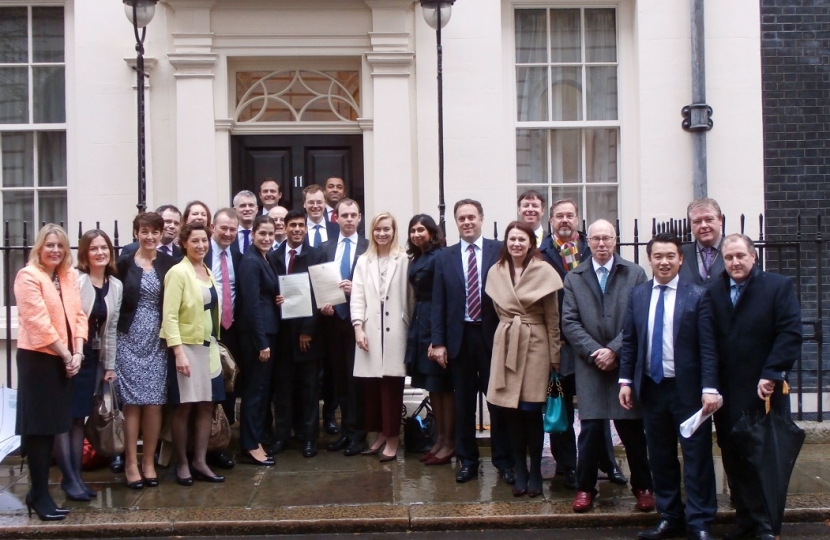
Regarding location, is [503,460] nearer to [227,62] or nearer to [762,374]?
[762,374]

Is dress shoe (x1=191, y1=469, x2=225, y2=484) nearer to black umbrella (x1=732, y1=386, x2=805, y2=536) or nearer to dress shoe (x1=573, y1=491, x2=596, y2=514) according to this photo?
dress shoe (x1=573, y1=491, x2=596, y2=514)

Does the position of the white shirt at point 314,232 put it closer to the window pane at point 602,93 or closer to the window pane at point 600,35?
the window pane at point 602,93

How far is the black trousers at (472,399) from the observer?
6.52m

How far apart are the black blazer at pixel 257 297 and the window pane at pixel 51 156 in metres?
3.42

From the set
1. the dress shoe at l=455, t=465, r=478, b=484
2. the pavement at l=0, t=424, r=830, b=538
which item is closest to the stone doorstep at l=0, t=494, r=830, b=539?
the pavement at l=0, t=424, r=830, b=538

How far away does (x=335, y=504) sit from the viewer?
20.0 feet

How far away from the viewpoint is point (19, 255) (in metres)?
9.47

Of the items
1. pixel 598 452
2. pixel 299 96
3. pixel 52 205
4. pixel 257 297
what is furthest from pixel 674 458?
pixel 52 205

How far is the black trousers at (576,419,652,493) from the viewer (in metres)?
5.84

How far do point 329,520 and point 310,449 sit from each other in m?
1.48

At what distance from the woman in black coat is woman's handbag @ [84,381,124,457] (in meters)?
0.96

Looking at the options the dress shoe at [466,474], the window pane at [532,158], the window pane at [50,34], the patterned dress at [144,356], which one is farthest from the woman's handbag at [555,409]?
the window pane at [50,34]

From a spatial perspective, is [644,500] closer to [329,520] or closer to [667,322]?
[667,322]

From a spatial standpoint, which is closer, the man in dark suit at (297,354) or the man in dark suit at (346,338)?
the man in dark suit at (297,354)
